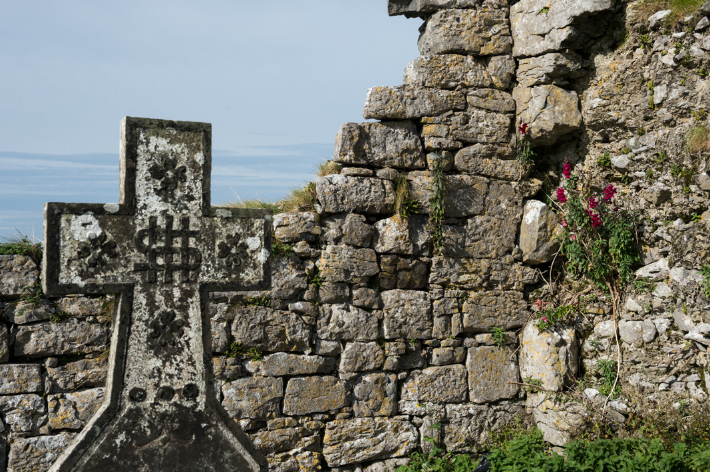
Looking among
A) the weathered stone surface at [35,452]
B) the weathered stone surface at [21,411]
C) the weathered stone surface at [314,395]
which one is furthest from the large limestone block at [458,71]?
the weathered stone surface at [35,452]

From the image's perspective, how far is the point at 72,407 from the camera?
5176 millimetres

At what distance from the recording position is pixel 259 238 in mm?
3617

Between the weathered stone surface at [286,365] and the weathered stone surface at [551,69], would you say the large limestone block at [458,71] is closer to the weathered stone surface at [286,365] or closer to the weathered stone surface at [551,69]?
the weathered stone surface at [551,69]

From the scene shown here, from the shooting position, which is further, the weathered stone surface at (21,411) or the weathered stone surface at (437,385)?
the weathered stone surface at (437,385)

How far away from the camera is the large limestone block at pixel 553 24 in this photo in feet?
19.6

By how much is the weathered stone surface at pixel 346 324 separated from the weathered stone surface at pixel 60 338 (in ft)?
5.88

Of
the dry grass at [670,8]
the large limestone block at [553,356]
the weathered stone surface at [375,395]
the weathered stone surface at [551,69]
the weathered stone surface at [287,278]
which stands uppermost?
the dry grass at [670,8]

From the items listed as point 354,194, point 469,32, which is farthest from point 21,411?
point 469,32

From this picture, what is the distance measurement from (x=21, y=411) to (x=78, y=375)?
0.47 m

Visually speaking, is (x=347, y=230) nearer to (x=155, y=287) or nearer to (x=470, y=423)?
(x=470, y=423)

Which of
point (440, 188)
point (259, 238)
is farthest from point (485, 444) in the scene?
point (259, 238)

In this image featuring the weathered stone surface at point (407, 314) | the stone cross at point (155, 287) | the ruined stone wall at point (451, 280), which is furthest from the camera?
the weathered stone surface at point (407, 314)

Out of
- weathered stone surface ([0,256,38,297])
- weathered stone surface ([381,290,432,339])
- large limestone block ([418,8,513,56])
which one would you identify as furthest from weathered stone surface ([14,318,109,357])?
large limestone block ([418,8,513,56])

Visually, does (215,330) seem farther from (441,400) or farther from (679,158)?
(679,158)
